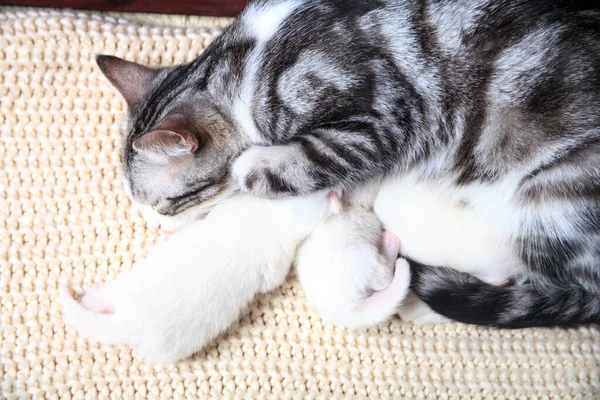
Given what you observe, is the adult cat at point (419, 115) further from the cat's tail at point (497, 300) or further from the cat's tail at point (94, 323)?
the cat's tail at point (94, 323)

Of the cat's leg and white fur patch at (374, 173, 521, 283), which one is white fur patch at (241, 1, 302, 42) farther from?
white fur patch at (374, 173, 521, 283)

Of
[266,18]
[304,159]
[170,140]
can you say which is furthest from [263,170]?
[266,18]

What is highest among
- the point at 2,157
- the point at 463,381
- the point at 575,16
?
the point at 575,16

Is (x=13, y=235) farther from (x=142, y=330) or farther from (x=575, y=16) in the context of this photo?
(x=575, y=16)

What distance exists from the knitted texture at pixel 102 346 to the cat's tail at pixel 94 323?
10cm

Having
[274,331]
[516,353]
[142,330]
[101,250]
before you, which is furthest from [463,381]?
[101,250]

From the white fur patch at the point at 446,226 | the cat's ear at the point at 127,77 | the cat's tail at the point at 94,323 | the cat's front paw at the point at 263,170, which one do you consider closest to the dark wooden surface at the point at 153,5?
the cat's ear at the point at 127,77

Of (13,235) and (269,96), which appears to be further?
(13,235)

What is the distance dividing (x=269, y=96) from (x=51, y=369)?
0.74 m

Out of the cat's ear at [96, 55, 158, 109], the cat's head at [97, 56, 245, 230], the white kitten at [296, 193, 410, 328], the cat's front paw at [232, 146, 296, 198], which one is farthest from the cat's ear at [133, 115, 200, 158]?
the white kitten at [296, 193, 410, 328]

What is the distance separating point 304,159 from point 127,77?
0.42 m

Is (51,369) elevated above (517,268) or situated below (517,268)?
below

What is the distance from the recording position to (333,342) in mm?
1322

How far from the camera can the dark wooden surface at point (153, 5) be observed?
56.0 inches
